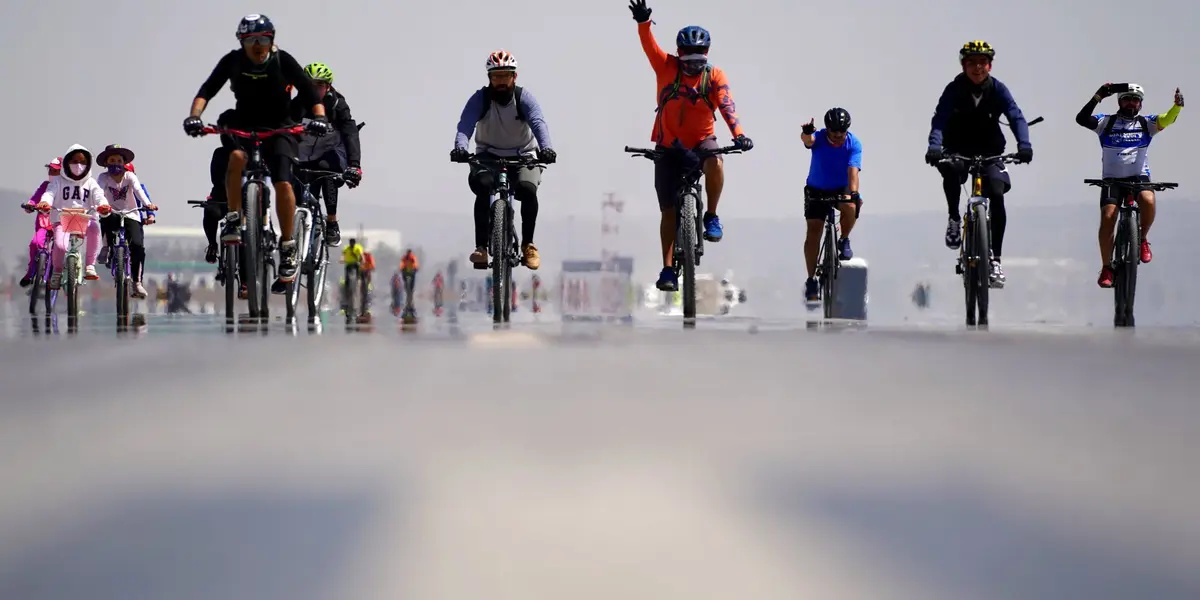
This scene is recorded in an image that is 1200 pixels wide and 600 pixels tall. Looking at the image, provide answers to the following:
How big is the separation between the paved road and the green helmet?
8.60 m

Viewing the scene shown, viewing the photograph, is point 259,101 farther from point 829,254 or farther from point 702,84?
point 829,254

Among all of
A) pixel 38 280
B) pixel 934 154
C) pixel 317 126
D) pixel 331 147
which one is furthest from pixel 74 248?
pixel 934 154

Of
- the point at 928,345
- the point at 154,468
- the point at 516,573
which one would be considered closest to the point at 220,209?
the point at 928,345

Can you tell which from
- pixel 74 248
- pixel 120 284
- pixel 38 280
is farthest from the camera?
pixel 38 280

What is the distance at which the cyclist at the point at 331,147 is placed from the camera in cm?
1493

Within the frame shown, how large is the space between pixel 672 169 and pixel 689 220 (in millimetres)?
579

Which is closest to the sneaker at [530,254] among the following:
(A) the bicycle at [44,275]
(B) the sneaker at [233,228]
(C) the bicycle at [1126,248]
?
(B) the sneaker at [233,228]

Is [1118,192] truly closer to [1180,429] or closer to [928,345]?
[928,345]

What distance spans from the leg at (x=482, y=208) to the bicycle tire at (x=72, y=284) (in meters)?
6.45

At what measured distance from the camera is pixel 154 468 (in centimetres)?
460

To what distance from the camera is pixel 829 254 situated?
1568 cm

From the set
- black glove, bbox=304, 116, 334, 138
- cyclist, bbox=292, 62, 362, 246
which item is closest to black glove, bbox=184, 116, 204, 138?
black glove, bbox=304, 116, 334, 138

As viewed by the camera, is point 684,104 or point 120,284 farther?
point 120,284

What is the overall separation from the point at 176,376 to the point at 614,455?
279 cm
